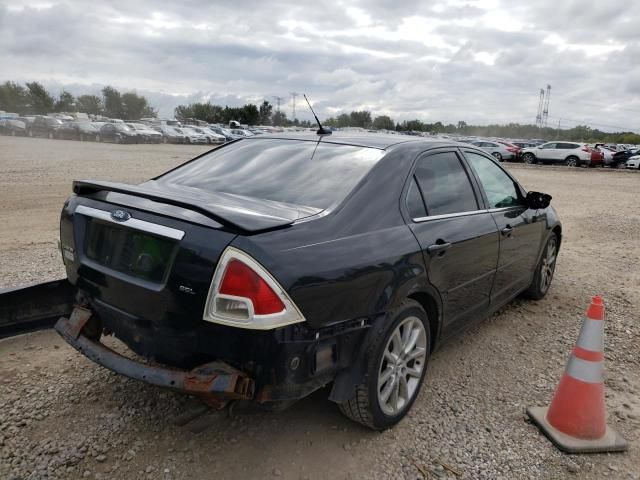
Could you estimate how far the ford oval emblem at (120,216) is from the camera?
2555 millimetres

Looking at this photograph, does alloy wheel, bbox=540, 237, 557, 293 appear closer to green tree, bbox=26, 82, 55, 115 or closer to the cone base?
the cone base

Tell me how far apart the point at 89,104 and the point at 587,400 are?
98.4 m

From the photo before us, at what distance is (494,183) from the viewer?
13.9 ft

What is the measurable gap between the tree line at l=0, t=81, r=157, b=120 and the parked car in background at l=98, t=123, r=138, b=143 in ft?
169

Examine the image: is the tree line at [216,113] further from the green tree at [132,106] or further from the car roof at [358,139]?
the car roof at [358,139]

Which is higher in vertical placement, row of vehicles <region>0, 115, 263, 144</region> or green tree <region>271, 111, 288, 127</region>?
green tree <region>271, 111, 288, 127</region>

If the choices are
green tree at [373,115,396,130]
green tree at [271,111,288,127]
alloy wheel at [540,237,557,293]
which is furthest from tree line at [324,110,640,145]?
alloy wheel at [540,237,557,293]

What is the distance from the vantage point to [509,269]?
166 inches

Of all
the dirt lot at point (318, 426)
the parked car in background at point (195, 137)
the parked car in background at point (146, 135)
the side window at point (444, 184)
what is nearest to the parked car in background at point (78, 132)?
the parked car in background at point (146, 135)

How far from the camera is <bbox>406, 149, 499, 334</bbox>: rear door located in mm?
3115

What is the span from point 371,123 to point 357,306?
77.6 m

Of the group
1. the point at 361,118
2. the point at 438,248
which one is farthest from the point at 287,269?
the point at 361,118

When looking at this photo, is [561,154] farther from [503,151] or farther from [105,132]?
[105,132]

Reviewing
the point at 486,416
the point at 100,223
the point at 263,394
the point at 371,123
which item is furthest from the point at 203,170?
the point at 371,123
